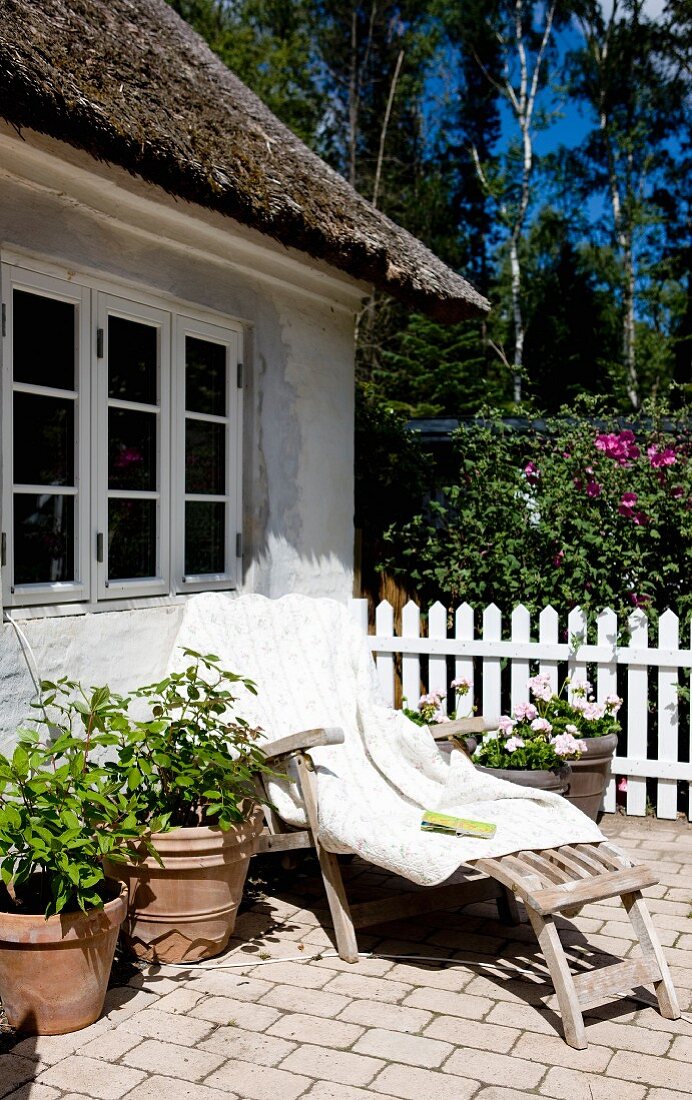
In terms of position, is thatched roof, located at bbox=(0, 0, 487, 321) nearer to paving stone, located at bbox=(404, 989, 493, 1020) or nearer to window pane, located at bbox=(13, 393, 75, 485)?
window pane, located at bbox=(13, 393, 75, 485)

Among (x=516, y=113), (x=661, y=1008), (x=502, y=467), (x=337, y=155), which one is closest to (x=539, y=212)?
(x=516, y=113)

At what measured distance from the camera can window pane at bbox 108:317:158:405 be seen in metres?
4.16

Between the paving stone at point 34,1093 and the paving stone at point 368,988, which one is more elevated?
the paving stone at point 34,1093

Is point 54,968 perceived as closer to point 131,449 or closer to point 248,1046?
point 248,1046

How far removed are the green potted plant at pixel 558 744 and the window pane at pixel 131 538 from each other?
5.51 feet

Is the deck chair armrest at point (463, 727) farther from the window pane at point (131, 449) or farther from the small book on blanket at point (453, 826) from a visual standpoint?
the window pane at point (131, 449)

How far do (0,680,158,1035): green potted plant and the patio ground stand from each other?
108 millimetres

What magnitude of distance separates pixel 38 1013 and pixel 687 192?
21922 mm

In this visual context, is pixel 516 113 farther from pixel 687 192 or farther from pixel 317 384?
pixel 317 384

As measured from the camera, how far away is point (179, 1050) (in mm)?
2812

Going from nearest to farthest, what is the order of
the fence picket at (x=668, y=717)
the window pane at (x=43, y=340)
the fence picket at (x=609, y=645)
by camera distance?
the window pane at (x=43, y=340)
the fence picket at (x=668, y=717)
the fence picket at (x=609, y=645)

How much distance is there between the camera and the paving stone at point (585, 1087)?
258 centimetres

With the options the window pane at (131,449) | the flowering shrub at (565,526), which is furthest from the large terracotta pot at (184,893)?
the flowering shrub at (565,526)

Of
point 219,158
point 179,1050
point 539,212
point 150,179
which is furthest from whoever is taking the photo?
point 539,212
